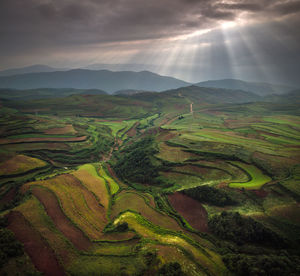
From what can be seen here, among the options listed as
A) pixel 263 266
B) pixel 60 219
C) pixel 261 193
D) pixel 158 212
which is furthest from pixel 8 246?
pixel 261 193

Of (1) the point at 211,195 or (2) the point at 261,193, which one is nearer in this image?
(2) the point at 261,193

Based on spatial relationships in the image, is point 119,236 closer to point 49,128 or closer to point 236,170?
point 236,170

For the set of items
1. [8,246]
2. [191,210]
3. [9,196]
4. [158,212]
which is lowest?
[191,210]

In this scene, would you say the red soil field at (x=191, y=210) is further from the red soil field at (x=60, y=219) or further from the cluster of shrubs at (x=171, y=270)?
the red soil field at (x=60, y=219)

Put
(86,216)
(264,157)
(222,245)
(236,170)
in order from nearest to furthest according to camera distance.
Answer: (222,245) → (86,216) → (236,170) → (264,157)

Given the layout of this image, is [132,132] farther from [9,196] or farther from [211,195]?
[211,195]

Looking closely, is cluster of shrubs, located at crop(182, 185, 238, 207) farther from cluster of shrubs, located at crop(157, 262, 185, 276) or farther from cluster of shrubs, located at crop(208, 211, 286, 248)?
cluster of shrubs, located at crop(157, 262, 185, 276)

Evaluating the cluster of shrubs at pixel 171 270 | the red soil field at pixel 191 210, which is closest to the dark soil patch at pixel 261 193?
the red soil field at pixel 191 210

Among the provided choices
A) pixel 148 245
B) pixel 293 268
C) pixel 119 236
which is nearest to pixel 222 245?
pixel 293 268
